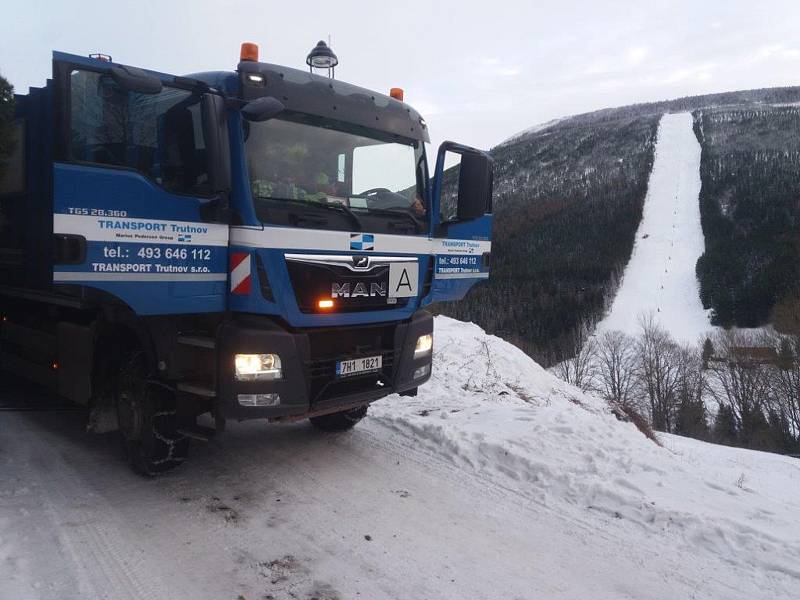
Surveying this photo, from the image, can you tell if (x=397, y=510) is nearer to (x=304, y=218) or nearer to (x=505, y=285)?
(x=304, y=218)

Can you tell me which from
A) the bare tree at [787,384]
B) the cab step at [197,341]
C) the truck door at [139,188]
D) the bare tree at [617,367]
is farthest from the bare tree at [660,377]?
the truck door at [139,188]

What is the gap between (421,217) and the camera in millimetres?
5562

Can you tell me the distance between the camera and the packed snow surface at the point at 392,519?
3561 mm

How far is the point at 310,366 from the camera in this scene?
459cm

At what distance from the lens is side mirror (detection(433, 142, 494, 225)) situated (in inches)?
224

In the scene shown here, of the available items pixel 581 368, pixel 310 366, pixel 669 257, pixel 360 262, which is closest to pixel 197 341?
pixel 310 366

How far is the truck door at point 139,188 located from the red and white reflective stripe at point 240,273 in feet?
0.27

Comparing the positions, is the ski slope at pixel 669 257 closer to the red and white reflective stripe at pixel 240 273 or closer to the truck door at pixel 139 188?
the red and white reflective stripe at pixel 240 273

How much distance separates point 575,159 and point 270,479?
169742 millimetres

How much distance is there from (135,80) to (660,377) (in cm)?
5452

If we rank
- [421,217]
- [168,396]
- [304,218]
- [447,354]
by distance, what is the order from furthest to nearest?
[447,354] → [421,217] → [168,396] → [304,218]

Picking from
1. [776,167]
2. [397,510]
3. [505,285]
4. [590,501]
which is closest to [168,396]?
[397,510]

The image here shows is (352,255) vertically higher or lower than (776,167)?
lower

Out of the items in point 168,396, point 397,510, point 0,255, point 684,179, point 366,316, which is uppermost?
point 684,179
